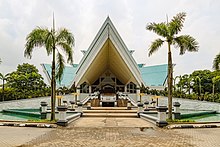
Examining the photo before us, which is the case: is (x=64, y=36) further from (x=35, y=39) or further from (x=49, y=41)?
(x=35, y=39)

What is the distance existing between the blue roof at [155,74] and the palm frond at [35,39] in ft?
117

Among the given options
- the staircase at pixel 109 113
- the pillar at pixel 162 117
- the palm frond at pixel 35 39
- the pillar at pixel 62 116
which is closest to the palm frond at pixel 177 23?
the pillar at pixel 162 117

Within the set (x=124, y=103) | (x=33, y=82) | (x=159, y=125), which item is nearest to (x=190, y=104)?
(x=124, y=103)

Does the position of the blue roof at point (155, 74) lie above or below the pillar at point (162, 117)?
above

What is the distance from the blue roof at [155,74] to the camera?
1829 inches

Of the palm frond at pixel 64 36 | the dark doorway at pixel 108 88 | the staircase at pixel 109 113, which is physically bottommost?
the staircase at pixel 109 113

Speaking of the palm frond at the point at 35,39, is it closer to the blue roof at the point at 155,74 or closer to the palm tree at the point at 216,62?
the palm tree at the point at 216,62

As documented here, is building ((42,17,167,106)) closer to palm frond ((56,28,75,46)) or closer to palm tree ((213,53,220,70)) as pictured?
palm frond ((56,28,75,46))

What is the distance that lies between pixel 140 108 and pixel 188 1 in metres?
7.46

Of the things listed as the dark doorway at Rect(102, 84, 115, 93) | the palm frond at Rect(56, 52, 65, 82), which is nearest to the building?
the dark doorway at Rect(102, 84, 115, 93)

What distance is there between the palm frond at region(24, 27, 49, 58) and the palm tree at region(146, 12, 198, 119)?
5.47 metres

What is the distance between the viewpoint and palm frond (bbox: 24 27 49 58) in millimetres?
11688

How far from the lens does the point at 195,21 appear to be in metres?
16.8

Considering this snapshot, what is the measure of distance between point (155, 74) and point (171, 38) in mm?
37854
